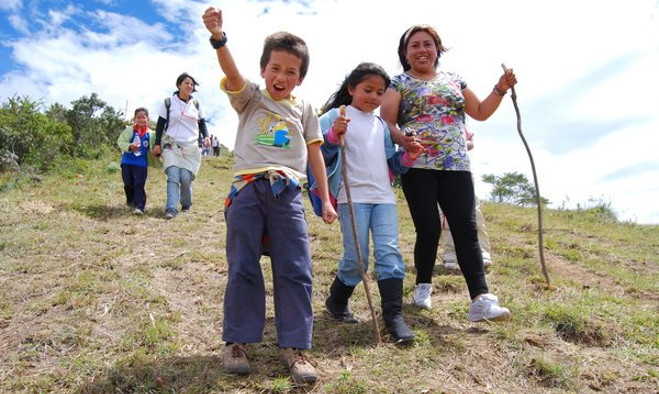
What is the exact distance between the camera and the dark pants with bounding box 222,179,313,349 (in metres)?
2.81

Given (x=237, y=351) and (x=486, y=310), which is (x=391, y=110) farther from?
(x=237, y=351)

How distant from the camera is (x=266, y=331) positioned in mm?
3545

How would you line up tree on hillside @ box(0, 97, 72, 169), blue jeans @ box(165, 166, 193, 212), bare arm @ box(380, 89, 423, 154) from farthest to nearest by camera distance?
tree on hillside @ box(0, 97, 72, 169) → blue jeans @ box(165, 166, 193, 212) → bare arm @ box(380, 89, 423, 154)

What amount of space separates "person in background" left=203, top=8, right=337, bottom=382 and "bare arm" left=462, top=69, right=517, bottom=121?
1542 mm

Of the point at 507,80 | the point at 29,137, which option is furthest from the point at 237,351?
the point at 29,137

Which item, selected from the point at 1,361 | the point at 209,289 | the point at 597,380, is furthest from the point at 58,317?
the point at 597,380

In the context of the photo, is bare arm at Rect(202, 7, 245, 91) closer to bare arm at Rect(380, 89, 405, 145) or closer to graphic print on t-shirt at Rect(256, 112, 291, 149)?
graphic print on t-shirt at Rect(256, 112, 291, 149)

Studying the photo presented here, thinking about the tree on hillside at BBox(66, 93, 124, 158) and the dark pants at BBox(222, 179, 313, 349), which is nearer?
the dark pants at BBox(222, 179, 313, 349)

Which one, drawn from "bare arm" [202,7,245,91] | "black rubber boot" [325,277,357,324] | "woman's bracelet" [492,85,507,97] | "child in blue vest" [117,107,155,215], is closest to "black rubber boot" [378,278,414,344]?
"black rubber boot" [325,277,357,324]

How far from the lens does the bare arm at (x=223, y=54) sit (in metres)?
2.65

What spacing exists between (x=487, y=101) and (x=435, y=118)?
0.50 metres

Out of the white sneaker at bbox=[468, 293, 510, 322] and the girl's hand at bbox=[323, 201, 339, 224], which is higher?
the girl's hand at bbox=[323, 201, 339, 224]

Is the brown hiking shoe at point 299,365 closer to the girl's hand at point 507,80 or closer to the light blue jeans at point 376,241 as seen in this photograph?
the light blue jeans at point 376,241

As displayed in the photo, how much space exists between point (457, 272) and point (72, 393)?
370cm
